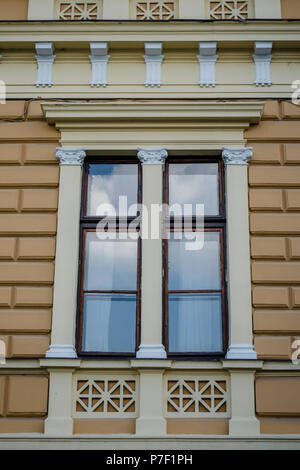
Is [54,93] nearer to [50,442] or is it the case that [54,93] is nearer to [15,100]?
[15,100]

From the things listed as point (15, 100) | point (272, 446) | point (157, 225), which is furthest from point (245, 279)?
point (15, 100)

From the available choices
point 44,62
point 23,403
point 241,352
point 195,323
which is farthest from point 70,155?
point 241,352

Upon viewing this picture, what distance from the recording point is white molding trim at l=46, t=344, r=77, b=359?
7082mm

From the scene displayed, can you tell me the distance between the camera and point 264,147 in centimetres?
783

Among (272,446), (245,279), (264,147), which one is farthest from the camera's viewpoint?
(264,147)

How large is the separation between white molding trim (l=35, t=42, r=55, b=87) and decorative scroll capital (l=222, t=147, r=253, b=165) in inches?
89.0

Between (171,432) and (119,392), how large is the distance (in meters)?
0.67

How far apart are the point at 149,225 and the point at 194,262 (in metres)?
0.66

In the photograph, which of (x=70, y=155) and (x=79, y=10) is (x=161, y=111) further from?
(x=79, y=10)

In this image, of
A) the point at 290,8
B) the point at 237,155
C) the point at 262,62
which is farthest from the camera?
the point at 290,8

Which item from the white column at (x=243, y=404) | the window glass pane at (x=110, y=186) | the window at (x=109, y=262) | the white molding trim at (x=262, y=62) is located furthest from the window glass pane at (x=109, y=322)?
the white molding trim at (x=262, y=62)

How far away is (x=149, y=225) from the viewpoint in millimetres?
7645

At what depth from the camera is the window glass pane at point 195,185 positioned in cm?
785

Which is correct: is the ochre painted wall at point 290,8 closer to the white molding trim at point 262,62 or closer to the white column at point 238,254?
the white molding trim at point 262,62
